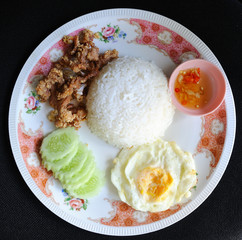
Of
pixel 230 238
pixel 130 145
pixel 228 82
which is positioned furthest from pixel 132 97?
pixel 230 238

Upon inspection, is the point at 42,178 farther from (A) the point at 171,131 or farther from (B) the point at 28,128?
(A) the point at 171,131

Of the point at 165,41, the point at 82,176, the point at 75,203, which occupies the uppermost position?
the point at 165,41

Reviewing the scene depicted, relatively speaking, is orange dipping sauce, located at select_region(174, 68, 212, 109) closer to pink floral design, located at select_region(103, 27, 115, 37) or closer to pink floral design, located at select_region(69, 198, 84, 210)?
pink floral design, located at select_region(103, 27, 115, 37)

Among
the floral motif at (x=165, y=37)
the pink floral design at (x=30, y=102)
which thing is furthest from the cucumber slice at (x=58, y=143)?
the floral motif at (x=165, y=37)

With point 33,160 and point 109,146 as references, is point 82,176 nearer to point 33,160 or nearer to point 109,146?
point 109,146

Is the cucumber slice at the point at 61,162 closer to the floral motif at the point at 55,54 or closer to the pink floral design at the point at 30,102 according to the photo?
the pink floral design at the point at 30,102

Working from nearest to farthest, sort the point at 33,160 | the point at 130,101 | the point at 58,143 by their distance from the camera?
the point at 130,101 < the point at 58,143 < the point at 33,160

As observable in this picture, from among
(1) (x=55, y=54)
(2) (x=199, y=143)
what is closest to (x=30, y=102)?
(1) (x=55, y=54)
